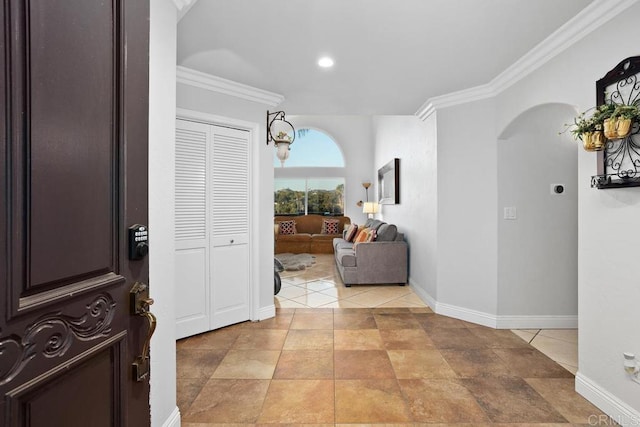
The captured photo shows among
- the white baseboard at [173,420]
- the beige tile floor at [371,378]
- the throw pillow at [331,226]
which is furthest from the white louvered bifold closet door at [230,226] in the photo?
the throw pillow at [331,226]

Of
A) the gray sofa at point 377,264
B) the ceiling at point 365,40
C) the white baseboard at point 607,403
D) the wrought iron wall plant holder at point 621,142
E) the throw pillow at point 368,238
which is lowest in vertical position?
the white baseboard at point 607,403

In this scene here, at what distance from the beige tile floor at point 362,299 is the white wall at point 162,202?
2.27m

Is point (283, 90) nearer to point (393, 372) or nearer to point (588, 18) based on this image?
point (588, 18)

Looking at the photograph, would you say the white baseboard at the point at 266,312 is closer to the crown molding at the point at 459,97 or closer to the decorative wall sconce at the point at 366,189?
the crown molding at the point at 459,97

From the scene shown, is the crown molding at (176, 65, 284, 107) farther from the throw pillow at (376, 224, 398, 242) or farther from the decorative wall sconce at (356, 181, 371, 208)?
the decorative wall sconce at (356, 181, 371, 208)

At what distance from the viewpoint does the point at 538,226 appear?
302cm

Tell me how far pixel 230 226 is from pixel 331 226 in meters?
5.44

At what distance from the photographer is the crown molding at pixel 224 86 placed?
2.74m

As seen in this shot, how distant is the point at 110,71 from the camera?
0.83 meters

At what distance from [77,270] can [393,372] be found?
6.93ft

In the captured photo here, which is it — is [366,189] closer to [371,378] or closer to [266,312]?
[266,312]

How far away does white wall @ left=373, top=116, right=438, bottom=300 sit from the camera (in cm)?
365

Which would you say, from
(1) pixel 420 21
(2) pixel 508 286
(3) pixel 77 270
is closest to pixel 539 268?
(2) pixel 508 286

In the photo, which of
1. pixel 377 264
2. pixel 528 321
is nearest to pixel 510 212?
pixel 528 321
